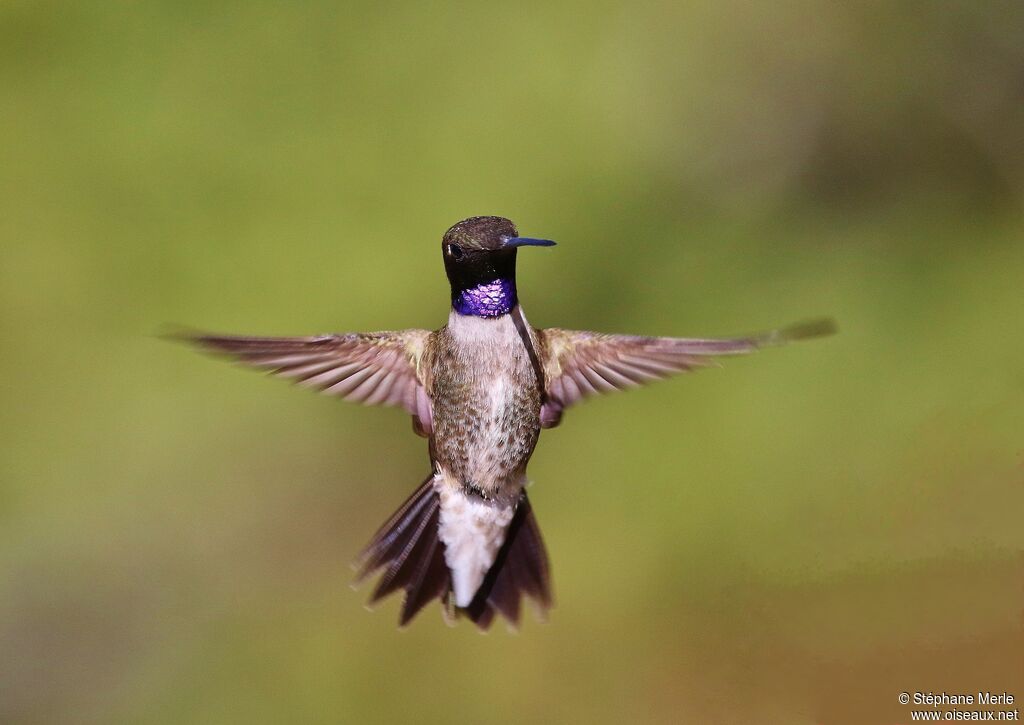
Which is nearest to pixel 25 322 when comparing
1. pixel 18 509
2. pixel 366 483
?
pixel 18 509

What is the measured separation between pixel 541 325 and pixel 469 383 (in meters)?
2.49

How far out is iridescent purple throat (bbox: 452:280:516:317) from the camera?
7.30ft

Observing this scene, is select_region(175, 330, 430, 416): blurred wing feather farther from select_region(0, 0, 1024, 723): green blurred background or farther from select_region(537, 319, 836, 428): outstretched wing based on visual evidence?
select_region(0, 0, 1024, 723): green blurred background

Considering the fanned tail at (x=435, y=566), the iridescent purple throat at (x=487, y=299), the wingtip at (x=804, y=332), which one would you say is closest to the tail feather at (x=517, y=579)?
the fanned tail at (x=435, y=566)

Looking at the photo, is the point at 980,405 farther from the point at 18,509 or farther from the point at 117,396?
the point at 18,509

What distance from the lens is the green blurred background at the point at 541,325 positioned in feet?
14.4

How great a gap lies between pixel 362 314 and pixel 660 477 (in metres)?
1.45

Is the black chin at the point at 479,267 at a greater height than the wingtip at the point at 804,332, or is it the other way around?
the black chin at the point at 479,267

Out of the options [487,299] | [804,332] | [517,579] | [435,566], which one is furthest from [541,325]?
[804,332]

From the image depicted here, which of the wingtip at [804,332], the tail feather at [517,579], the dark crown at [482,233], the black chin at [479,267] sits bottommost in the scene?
the tail feather at [517,579]

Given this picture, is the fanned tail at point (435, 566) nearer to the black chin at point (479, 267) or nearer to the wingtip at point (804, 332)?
the black chin at point (479, 267)

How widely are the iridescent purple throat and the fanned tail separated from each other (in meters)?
0.49

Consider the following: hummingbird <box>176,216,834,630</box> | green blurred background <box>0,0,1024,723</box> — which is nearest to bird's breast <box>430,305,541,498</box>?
hummingbird <box>176,216,834,630</box>

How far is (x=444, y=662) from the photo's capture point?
168 inches
